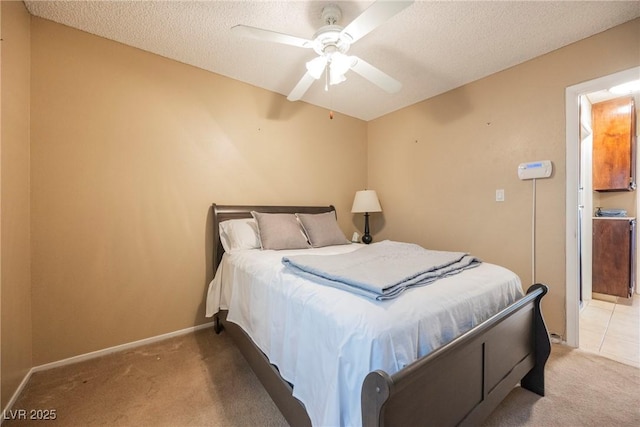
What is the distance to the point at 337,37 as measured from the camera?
64.7 inches

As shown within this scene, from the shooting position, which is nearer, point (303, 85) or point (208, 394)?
point (208, 394)

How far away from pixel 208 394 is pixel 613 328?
11.8 feet

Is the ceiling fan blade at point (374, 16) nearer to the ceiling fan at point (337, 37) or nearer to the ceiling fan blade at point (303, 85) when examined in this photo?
the ceiling fan at point (337, 37)

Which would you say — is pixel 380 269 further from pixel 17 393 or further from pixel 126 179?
pixel 17 393

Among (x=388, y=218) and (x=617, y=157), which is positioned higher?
(x=617, y=157)

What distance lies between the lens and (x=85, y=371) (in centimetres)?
188

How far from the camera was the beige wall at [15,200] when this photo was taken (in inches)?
59.0

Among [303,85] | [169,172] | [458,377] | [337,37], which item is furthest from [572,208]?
[169,172]

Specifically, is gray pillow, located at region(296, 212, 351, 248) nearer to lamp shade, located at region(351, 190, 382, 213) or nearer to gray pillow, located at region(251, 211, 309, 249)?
gray pillow, located at region(251, 211, 309, 249)

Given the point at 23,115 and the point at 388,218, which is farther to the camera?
the point at 388,218

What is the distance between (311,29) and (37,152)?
2160 millimetres

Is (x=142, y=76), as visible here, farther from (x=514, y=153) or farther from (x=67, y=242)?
(x=514, y=153)

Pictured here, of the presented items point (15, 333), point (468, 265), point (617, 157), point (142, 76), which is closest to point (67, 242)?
point (15, 333)

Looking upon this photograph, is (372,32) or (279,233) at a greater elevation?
(372,32)
